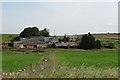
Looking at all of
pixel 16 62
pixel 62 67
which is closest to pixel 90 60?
pixel 16 62

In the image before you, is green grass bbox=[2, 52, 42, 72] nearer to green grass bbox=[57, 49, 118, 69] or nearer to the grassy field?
the grassy field

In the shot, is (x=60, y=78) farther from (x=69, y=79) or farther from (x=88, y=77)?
(x=88, y=77)

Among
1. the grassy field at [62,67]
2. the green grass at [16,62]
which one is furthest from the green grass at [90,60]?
the green grass at [16,62]

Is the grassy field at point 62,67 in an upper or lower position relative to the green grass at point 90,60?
upper

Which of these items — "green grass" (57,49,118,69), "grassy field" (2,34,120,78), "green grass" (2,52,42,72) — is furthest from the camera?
"green grass" (57,49,118,69)

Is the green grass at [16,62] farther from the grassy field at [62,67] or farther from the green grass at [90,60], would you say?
the green grass at [90,60]

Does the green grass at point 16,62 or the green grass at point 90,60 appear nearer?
the green grass at point 16,62

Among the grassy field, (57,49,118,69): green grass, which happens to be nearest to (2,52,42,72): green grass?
the grassy field

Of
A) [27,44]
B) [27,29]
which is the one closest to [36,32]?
[27,29]

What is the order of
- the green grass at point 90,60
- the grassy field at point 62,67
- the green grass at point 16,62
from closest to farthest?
the grassy field at point 62,67 < the green grass at point 16,62 < the green grass at point 90,60

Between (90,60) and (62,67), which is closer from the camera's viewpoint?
(62,67)

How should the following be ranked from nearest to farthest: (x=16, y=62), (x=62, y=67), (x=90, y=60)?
1. (x=62, y=67)
2. (x=16, y=62)
3. (x=90, y=60)

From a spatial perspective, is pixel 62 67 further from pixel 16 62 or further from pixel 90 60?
pixel 90 60

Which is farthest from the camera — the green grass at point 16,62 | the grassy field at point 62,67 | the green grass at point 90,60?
the green grass at point 90,60
